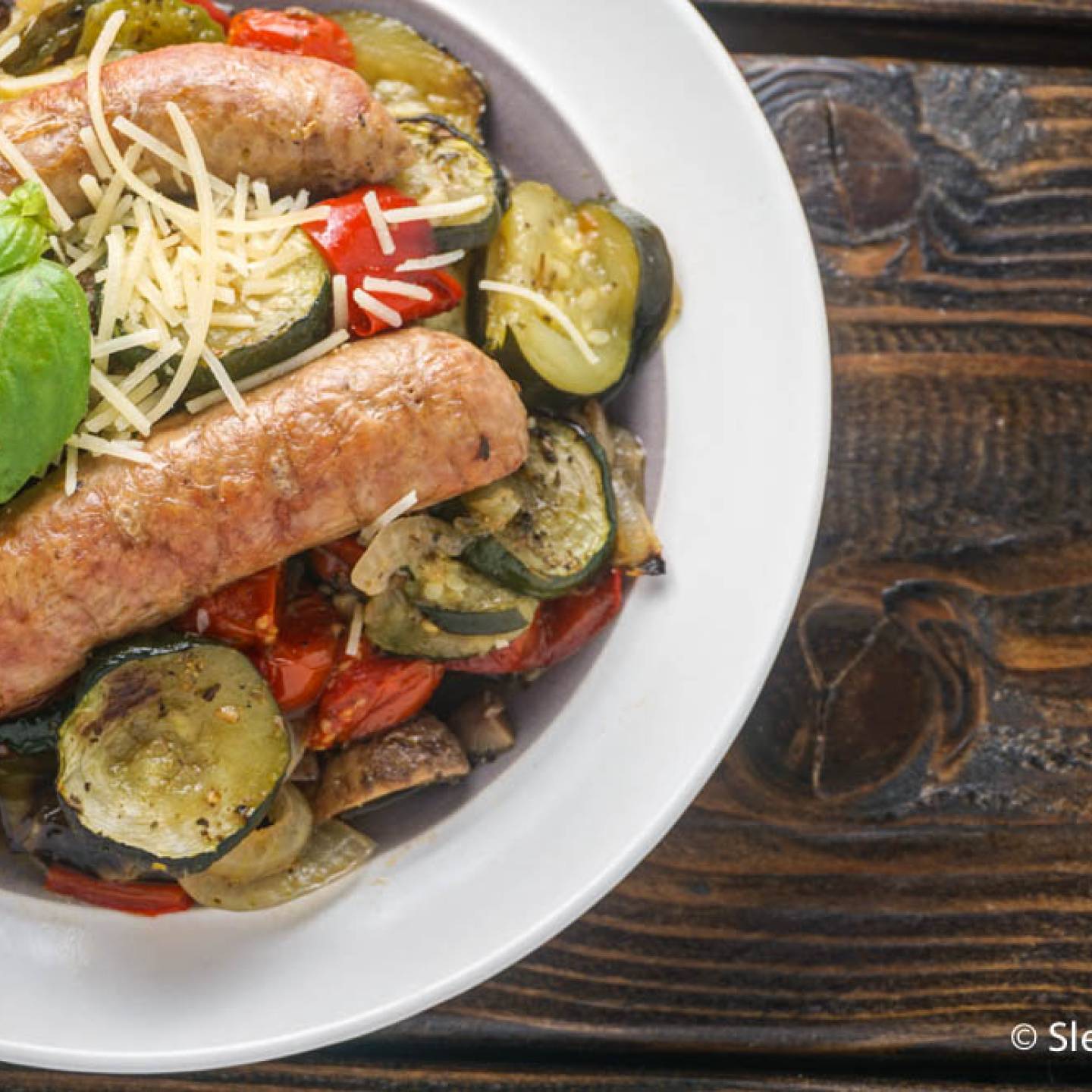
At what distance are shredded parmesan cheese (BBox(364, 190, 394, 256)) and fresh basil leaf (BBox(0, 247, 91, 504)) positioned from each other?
1.86ft

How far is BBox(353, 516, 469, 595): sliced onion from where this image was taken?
245 centimetres

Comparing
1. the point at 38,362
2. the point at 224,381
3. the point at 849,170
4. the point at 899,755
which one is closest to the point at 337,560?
the point at 224,381

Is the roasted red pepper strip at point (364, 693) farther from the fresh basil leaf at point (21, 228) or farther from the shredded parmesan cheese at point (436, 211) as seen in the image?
the fresh basil leaf at point (21, 228)

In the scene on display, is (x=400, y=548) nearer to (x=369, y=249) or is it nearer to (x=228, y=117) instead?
(x=369, y=249)

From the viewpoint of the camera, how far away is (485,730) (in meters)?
2.79

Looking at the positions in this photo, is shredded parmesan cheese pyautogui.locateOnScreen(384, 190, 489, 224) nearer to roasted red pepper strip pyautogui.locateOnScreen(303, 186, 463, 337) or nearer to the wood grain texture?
roasted red pepper strip pyautogui.locateOnScreen(303, 186, 463, 337)

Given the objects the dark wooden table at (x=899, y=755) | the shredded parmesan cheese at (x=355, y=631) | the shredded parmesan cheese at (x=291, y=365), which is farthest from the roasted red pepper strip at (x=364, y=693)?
the dark wooden table at (x=899, y=755)

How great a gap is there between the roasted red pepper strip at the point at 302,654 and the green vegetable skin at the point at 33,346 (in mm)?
651

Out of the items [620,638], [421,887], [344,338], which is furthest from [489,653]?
[344,338]

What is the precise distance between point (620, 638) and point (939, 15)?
2.07 m

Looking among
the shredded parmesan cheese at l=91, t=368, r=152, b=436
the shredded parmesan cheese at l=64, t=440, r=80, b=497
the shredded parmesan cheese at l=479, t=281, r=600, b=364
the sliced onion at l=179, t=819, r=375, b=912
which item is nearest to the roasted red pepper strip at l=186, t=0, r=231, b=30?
the shredded parmesan cheese at l=479, t=281, r=600, b=364

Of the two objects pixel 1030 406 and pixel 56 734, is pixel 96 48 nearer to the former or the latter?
pixel 56 734

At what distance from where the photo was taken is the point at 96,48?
2297 mm

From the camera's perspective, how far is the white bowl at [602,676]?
2.58 m
